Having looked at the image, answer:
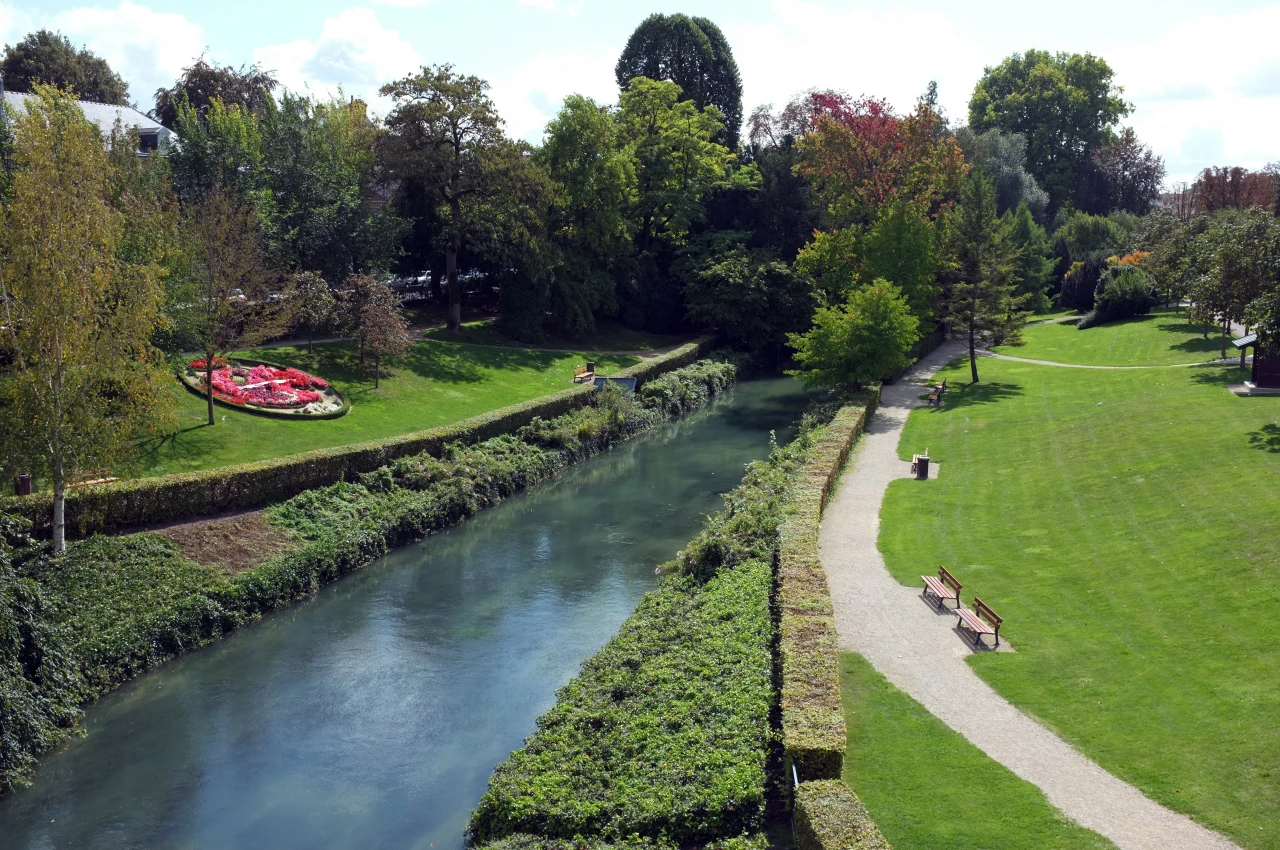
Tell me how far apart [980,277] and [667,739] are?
41.2 meters

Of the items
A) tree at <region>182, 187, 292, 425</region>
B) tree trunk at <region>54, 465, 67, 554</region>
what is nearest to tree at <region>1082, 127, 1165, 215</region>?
tree at <region>182, 187, 292, 425</region>

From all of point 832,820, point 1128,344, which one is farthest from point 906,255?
point 832,820

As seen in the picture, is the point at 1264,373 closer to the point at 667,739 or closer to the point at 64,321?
the point at 667,739

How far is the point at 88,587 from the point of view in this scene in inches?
854

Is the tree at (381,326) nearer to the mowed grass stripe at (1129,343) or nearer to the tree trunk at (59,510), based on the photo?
the tree trunk at (59,510)

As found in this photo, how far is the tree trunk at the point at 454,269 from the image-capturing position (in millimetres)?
49938

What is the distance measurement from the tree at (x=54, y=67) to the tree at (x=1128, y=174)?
293 ft

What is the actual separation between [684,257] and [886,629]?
4607 cm

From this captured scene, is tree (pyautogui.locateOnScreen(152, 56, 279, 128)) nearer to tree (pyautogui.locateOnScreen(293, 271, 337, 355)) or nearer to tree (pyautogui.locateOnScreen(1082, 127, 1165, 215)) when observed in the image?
tree (pyautogui.locateOnScreen(293, 271, 337, 355))

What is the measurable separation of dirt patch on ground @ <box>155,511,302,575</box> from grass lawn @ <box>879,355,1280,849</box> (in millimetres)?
15528

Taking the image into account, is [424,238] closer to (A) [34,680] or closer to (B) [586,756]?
(A) [34,680]

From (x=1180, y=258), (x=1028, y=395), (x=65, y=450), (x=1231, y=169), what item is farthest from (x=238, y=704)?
(x=1231, y=169)

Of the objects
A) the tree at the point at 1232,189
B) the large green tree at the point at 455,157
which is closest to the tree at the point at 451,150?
the large green tree at the point at 455,157

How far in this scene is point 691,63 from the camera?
80.1m
